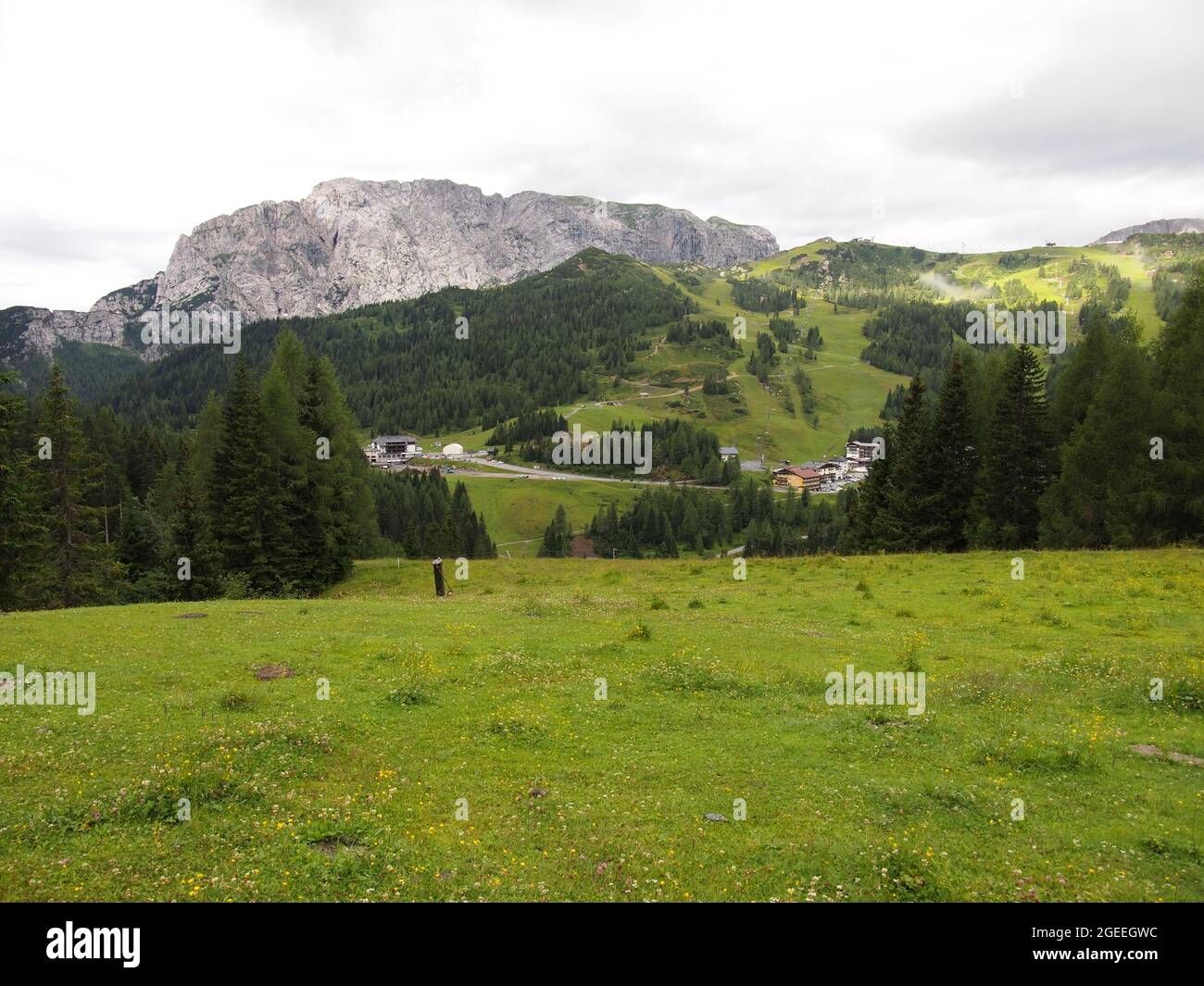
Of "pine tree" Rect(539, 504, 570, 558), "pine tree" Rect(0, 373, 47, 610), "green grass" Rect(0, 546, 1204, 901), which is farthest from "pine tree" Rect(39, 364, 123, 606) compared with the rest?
"pine tree" Rect(539, 504, 570, 558)

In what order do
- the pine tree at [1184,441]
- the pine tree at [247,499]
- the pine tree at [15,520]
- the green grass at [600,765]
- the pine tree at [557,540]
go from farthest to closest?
the pine tree at [557,540], the pine tree at [247,499], the pine tree at [1184,441], the pine tree at [15,520], the green grass at [600,765]

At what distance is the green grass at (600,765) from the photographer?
32.1 ft

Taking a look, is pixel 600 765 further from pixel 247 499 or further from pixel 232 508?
pixel 232 508

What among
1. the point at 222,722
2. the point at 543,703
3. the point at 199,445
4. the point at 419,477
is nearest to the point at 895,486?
the point at 543,703

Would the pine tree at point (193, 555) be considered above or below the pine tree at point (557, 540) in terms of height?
above

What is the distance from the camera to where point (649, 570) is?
48562 millimetres

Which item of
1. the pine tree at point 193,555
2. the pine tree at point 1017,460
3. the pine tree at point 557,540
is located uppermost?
the pine tree at point 1017,460

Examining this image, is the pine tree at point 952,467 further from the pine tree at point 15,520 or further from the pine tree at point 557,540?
the pine tree at point 557,540

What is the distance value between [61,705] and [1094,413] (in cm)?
6312

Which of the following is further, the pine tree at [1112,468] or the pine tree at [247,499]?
the pine tree at [247,499]

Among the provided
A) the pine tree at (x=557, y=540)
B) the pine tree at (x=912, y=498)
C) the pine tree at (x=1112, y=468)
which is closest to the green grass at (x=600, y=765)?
the pine tree at (x=1112, y=468)

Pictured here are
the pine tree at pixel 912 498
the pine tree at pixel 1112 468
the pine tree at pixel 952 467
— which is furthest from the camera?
the pine tree at pixel 912 498

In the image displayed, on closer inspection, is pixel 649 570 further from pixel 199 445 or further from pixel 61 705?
pixel 199 445

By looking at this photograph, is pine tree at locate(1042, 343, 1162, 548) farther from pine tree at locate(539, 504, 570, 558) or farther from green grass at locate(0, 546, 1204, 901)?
pine tree at locate(539, 504, 570, 558)
